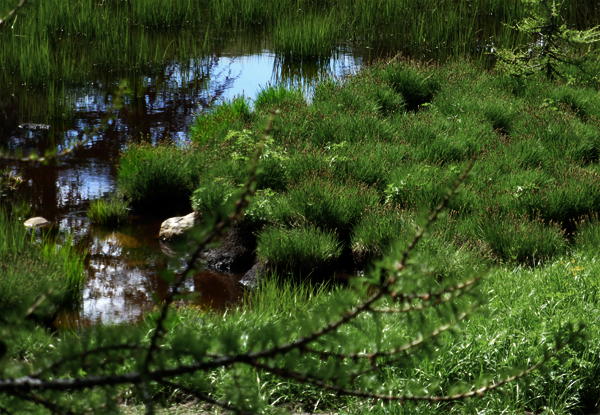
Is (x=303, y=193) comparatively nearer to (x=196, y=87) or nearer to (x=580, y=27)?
(x=196, y=87)

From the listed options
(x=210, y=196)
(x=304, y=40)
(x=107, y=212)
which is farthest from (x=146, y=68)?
(x=210, y=196)

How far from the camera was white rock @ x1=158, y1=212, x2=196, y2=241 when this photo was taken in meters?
6.63

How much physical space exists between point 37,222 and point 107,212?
73 centimetres

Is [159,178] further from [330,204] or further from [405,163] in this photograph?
[405,163]

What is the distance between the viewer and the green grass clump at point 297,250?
5.83 meters

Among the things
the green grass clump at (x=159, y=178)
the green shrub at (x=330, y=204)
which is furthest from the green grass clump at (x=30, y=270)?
the green shrub at (x=330, y=204)

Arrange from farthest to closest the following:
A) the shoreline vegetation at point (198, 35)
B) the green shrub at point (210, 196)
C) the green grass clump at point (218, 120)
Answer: the shoreline vegetation at point (198, 35) → the green grass clump at point (218, 120) → the green shrub at point (210, 196)

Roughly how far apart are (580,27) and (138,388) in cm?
1684

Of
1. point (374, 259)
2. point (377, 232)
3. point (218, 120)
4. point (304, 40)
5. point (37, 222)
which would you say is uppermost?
point (304, 40)

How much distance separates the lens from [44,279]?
474 centimetres

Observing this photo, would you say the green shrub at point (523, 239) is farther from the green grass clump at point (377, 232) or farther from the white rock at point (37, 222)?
the white rock at point (37, 222)

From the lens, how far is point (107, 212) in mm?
6871

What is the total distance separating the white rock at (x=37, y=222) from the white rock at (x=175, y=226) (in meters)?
1.24

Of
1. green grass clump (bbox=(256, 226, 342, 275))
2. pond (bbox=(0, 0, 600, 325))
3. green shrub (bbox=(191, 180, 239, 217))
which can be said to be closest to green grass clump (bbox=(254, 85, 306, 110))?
pond (bbox=(0, 0, 600, 325))
